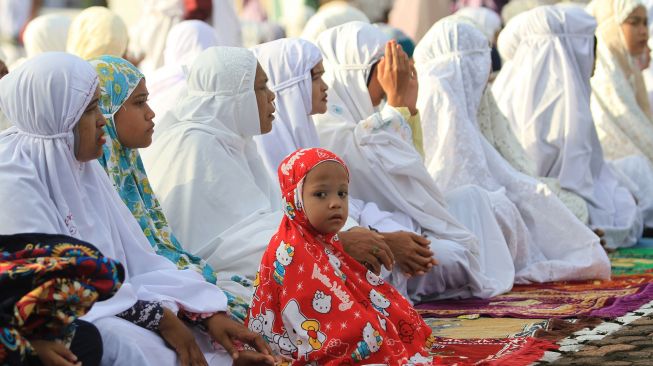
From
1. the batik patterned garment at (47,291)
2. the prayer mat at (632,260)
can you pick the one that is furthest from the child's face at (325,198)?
the prayer mat at (632,260)

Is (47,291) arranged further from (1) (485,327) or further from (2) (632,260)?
(2) (632,260)

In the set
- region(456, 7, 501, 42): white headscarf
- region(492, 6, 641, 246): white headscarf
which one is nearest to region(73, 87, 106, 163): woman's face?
region(492, 6, 641, 246): white headscarf

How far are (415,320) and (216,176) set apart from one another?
98cm

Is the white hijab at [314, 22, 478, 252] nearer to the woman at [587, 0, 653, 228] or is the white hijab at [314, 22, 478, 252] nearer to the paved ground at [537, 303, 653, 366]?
the paved ground at [537, 303, 653, 366]

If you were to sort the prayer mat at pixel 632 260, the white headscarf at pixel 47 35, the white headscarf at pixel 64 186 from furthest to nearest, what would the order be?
1. the white headscarf at pixel 47 35
2. the prayer mat at pixel 632 260
3. the white headscarf at pixel 64 186

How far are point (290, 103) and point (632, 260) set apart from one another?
8.00 feet

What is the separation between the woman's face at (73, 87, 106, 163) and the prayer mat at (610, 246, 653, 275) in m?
3.51

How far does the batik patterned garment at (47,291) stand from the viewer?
272cm

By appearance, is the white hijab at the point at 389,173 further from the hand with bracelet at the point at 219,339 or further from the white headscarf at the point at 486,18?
the white headscarf at the point at 486,18

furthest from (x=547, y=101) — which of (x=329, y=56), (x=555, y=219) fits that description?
(x=329, y=56)

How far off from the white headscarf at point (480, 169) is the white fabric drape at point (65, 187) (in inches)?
110

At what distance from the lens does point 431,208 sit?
560 cm

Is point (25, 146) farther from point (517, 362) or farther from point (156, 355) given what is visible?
point (517, 362)

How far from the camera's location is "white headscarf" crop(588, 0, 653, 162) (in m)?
8.56
